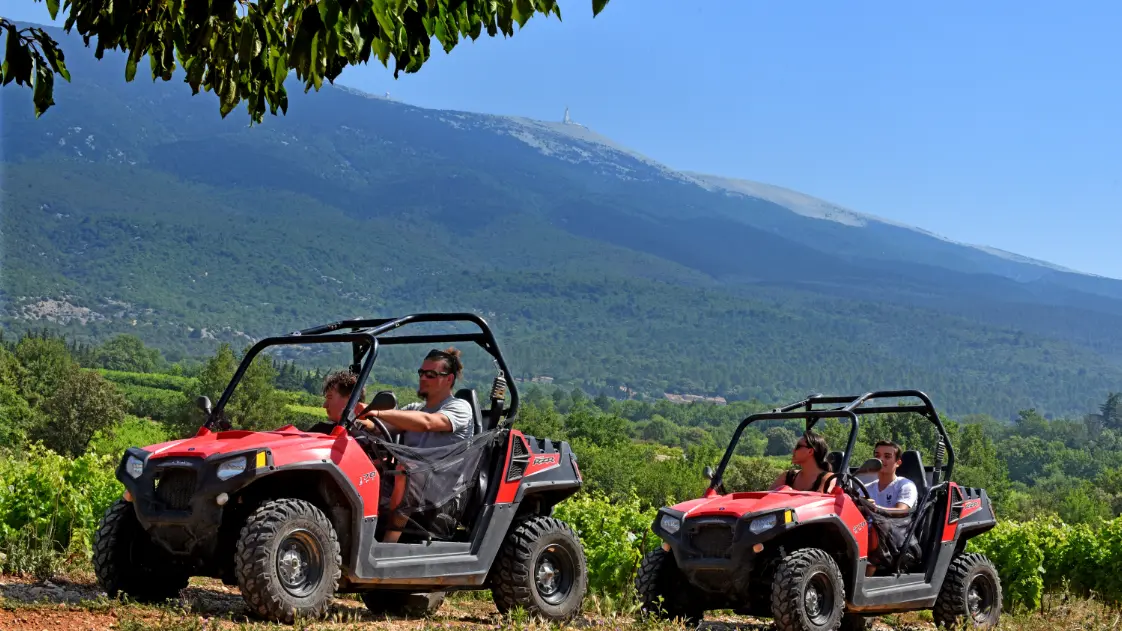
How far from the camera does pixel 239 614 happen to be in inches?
307

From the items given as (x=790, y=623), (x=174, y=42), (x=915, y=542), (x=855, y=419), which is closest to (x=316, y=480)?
(x=174, y=42)

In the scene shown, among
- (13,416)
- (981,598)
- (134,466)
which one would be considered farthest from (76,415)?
(134,466)

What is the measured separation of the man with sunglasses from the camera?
905 cm

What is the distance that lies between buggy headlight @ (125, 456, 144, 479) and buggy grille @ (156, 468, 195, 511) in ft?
0.44

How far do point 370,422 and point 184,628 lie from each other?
82.6 inches

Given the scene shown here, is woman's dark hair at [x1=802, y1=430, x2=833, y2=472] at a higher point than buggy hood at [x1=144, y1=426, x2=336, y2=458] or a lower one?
higher

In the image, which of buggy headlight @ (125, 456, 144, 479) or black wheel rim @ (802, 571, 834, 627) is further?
black wheel rim @ (802, 571, 834, 627)

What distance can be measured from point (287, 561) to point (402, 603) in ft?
7.05

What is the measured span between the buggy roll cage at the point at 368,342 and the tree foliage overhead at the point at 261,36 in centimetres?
196

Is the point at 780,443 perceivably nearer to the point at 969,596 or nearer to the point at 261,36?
the point at 969,596

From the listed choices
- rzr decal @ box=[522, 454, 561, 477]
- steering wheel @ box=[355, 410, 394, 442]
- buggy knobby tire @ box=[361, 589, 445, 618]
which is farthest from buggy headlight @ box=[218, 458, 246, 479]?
rzr decal @ box=[522, 454, 561, 477]

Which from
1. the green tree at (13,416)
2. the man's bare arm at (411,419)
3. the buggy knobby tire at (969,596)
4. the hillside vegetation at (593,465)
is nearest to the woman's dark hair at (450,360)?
the man's bare arm at (411,419)

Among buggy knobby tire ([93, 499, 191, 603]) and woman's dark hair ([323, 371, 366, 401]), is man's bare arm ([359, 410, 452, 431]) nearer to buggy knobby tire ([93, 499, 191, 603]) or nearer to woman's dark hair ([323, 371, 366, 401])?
woman's dark hair ([323, 371, 366, 401])

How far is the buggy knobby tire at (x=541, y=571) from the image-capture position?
945 centimetres
